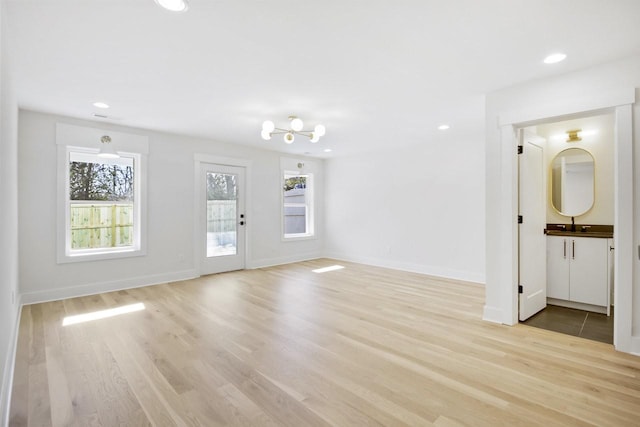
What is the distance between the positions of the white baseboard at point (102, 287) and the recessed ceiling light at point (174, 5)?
4.09 meters

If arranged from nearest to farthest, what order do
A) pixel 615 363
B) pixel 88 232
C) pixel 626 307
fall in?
pixel 615 363 → pixel 626 307 → pixel 88 232

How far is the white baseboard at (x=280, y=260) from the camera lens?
6262mm

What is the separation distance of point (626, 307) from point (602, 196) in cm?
194

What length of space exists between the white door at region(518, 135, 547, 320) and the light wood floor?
559mm

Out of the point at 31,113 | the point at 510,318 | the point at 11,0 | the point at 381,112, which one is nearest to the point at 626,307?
the point at 510,318

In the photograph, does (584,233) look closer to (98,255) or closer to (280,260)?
(280,260)

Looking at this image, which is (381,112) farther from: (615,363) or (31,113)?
(31,113)

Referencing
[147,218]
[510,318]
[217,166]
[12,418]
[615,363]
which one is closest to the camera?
[12,418]

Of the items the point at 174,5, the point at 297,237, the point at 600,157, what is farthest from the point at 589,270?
the point at 297,237

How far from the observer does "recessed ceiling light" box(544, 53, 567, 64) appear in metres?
2.51

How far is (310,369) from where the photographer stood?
2.31 metres

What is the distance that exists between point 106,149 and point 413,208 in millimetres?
5279

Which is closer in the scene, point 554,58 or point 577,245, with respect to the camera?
point 554,58

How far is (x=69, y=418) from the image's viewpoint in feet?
5.82
